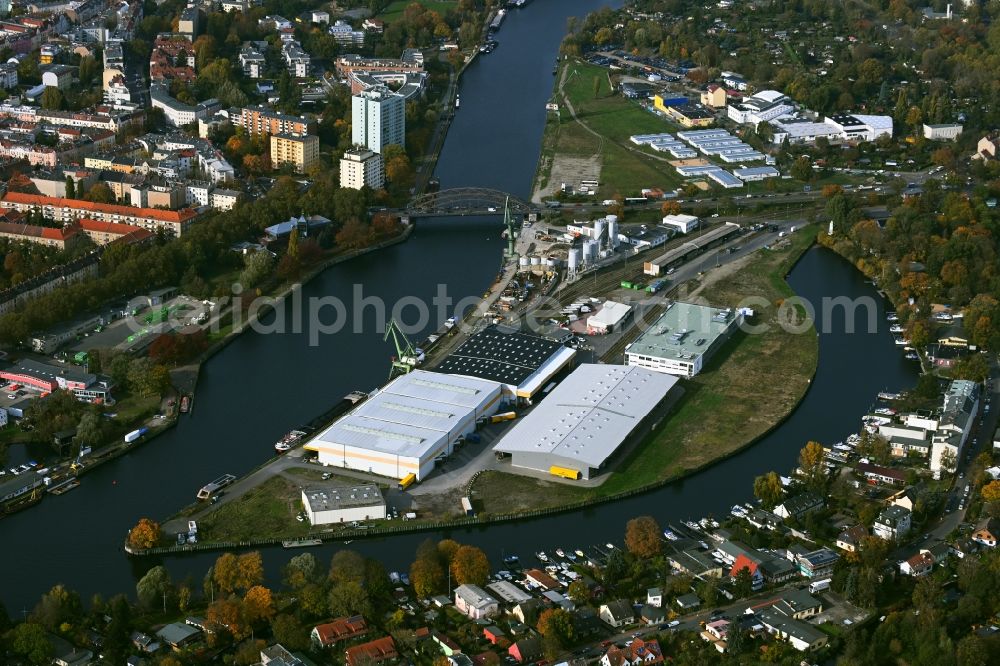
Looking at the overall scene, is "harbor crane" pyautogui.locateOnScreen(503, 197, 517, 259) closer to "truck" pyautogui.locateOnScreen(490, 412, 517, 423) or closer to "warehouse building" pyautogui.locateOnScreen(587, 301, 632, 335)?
"warehouse building" pyautogui.locateOnScreen(587, 301, 632, 335)

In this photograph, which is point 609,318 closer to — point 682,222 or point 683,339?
point 683,339

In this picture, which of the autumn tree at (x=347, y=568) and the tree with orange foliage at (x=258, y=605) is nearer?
the tree with orange foliage at (x=258, y=605)

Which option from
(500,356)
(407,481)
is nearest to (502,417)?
(500,356)

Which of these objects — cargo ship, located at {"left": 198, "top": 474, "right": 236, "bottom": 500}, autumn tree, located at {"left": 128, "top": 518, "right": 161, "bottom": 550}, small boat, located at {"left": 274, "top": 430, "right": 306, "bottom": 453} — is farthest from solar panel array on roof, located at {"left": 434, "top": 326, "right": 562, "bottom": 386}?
autumn tree, located at {"left": 128, "top": 518, "right": 161, "bottom": 550}

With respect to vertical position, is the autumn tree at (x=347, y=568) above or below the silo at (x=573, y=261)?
below

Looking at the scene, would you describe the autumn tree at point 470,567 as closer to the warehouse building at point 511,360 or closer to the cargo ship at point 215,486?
the cargo ship at point 215,486

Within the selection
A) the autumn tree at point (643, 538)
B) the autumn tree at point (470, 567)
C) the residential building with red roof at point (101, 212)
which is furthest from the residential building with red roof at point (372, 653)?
the residential building with red roof at point (101, 212)
